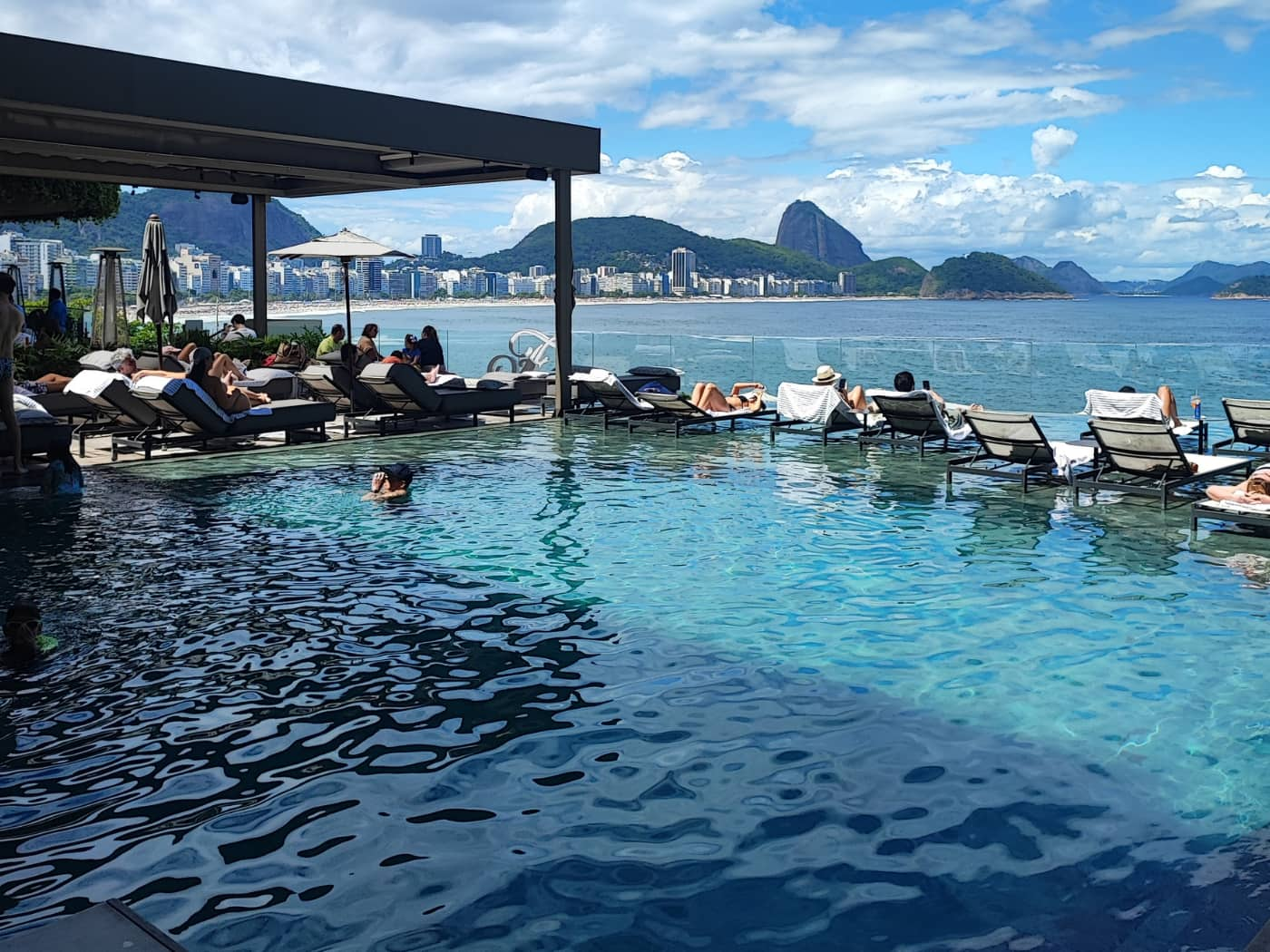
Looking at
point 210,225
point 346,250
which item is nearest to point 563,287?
point 346,250

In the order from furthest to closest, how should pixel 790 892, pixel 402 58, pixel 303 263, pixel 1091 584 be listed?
pixel 303 263
pixel 402 58
pixel 1091 584
pixel 790 892

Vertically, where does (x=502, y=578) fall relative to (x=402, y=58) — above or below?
below

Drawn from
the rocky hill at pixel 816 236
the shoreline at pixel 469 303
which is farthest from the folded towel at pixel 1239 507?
the rocky hill at pixel 816 236

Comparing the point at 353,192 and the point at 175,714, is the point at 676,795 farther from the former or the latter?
the point at 353,192

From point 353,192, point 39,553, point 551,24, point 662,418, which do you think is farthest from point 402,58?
point 39,553

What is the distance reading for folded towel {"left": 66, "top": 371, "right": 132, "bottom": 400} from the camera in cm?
1191

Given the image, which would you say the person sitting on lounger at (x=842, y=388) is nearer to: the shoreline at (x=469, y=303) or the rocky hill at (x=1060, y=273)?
the shoreline at (x=469, y=303)

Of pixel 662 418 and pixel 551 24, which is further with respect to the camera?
pixel 551 24

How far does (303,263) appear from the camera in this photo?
7944 cm

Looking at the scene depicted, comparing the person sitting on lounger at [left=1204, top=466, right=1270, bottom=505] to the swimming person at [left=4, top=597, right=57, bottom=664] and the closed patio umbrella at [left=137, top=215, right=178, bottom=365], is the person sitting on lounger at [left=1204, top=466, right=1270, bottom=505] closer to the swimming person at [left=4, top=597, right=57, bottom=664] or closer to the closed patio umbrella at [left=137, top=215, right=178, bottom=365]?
the swimming person at [left=4, top=597, right=57, bottom=664]

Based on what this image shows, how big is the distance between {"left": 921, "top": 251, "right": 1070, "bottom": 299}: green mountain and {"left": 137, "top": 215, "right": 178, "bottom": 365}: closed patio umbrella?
14641 cm

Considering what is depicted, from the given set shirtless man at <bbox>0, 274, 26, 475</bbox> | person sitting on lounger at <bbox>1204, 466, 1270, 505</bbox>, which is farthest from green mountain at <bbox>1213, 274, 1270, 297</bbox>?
shirtless man at <bbox>0, 274, 26, 475</bbox>

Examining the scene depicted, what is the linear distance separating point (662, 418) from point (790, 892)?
11.5m

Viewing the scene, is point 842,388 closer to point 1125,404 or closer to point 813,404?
point 813,404
